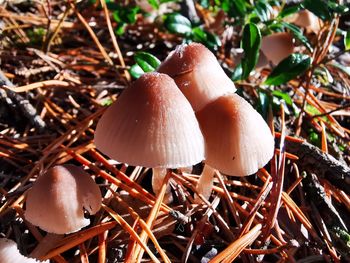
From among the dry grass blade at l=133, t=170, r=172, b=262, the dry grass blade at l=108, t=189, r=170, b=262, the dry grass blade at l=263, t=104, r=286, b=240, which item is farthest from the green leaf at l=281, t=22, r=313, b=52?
the dry grass blade at l=108, t=189, r=170, b=262

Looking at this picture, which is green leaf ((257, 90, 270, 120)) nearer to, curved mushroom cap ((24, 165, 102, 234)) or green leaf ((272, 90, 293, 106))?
green leaf ((272, 90, 293, 106))

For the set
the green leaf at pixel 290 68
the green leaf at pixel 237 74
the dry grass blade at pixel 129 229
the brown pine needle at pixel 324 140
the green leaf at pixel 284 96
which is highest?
the green leaf at pixel 290 68

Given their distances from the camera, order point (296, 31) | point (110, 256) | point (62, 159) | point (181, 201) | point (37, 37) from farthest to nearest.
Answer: point (37, 37) < point (296, 31) < point (62, 159) < point (181, 201) < point (110, 256)

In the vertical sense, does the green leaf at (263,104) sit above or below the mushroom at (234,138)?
below

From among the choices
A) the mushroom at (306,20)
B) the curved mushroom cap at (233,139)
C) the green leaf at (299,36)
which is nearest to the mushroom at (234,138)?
the curved mushroom cap at (233,139)

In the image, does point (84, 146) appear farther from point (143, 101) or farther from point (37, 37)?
point (37, 37)

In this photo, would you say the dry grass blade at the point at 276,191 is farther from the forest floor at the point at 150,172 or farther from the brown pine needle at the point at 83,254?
the brown pine needle at the point at 83,254

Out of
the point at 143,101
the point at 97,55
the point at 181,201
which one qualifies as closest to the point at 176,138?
the point at 143,101
